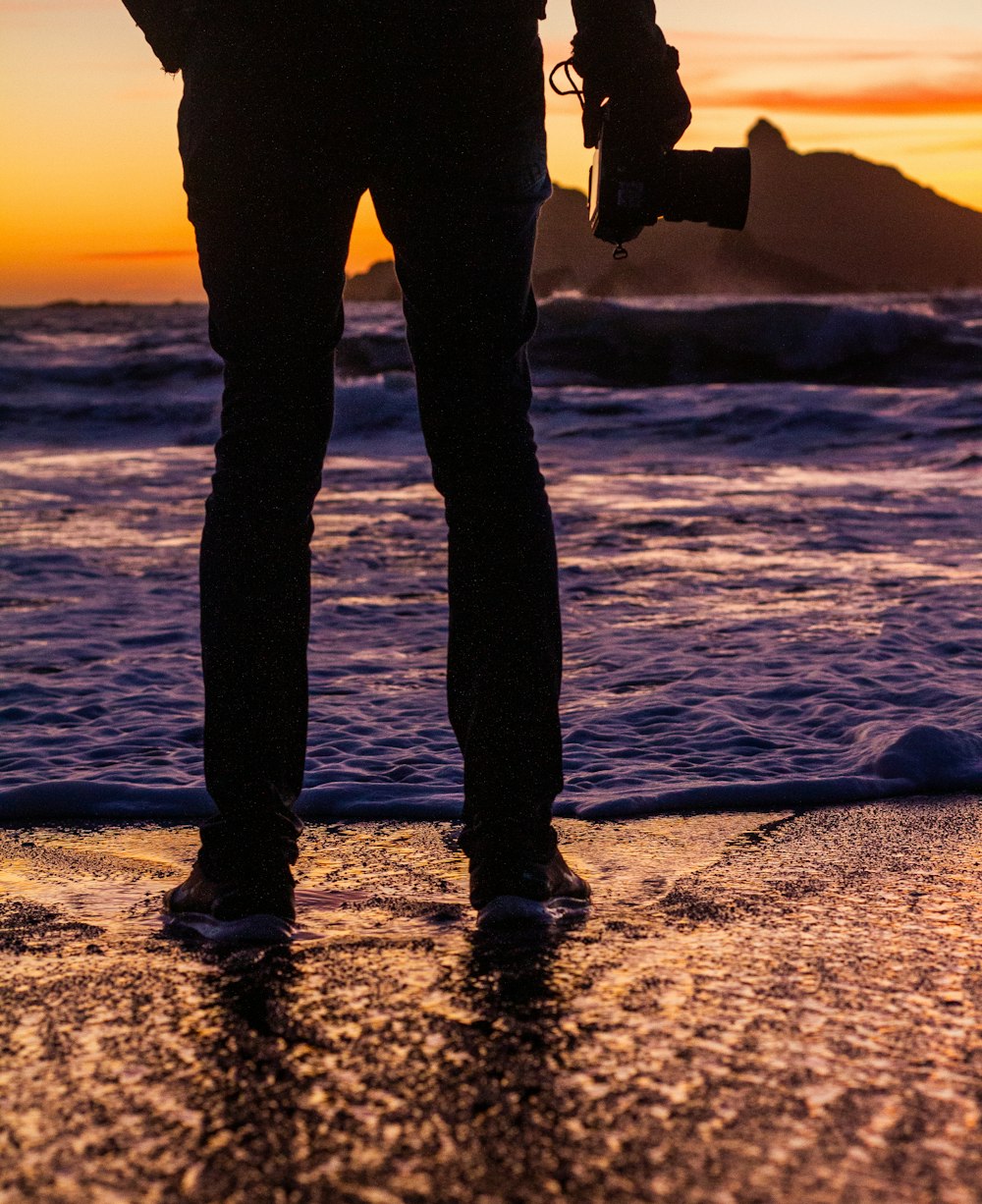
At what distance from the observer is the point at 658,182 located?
1.64 meters

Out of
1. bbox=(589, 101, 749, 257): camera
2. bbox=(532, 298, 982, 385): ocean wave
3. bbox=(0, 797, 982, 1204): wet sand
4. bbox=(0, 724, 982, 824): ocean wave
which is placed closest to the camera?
bbox=(0, 797, 982, 1204): wet sand

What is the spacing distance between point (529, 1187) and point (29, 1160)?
36 centimetres

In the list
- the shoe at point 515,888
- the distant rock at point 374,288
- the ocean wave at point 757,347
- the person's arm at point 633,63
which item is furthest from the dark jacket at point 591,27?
the distant rock at point 374,288

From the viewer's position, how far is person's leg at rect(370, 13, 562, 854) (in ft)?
5.00

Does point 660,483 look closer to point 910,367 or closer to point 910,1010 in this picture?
point 910,1010

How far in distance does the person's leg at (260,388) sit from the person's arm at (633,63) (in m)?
0.31

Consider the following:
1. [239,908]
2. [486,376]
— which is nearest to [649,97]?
[486,376]

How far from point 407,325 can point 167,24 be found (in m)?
0.43

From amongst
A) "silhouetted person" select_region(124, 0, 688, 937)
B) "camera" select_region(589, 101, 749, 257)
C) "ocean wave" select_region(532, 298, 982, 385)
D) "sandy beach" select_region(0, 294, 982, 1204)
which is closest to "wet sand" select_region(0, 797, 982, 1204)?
"sandy beach" select_region(0, 294, 982, 1204)

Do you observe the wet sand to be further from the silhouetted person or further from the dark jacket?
the dark jacket

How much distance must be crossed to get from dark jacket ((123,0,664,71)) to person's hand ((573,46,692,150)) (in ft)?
0.06

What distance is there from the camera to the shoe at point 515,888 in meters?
1.58

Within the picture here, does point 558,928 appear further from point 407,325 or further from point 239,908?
point 407,325

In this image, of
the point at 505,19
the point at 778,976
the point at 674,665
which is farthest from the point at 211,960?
the point at 674,665
